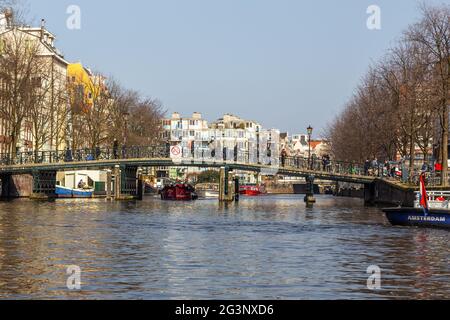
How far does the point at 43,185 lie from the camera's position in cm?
9081

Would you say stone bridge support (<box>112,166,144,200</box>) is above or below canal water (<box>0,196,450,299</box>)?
above

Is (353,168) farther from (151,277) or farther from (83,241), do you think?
(151,277)

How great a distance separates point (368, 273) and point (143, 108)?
348 ft

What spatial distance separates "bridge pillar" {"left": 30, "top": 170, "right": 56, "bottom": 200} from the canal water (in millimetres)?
41197

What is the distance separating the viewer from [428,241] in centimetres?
3753

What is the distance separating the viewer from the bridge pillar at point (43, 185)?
290ft

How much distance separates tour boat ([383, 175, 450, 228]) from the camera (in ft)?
147

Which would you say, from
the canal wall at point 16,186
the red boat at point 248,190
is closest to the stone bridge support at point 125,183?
the canal wall at point 16,186

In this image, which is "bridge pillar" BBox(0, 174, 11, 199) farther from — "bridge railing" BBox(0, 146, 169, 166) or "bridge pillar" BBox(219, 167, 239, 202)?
"bridge pillar" BBox(219, 167, 239, 202)

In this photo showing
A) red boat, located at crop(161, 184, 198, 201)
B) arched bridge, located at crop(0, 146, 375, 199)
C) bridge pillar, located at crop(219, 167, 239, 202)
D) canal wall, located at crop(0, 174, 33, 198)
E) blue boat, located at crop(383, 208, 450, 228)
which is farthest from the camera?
red boat, located at crop(161, 184, 198, 201)

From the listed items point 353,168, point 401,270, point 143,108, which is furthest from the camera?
point 143,108

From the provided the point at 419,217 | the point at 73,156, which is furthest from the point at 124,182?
the point at 419,217

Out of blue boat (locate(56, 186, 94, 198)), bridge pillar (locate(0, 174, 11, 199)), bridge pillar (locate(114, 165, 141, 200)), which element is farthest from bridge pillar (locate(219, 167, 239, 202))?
blue boat (locate(56, 186, 94, 198))

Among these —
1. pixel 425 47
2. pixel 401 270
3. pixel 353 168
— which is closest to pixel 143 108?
pixel 353 168
